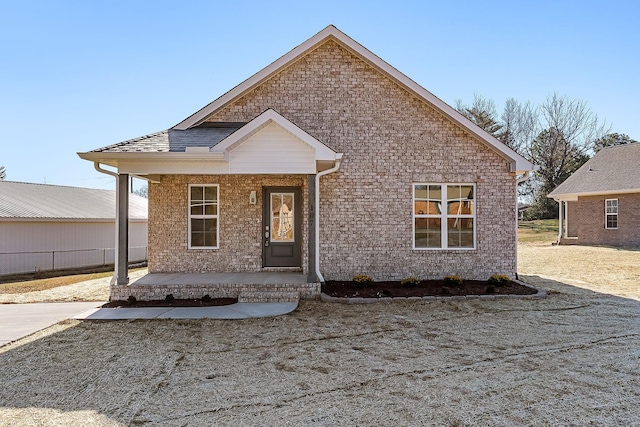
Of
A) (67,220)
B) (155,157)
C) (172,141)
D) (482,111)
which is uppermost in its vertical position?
(482,111)

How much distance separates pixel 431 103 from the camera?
34.4 feet

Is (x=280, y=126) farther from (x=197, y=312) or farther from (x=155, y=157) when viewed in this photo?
(x=197, y=312)

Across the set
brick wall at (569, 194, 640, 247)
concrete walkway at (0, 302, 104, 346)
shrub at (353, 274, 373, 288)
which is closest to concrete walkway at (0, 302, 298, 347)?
concrete walkway at (0, 302, 104, 346)

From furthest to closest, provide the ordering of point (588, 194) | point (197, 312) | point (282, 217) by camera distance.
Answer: point (588, 194) → point (282, 217) → point (197, 312)

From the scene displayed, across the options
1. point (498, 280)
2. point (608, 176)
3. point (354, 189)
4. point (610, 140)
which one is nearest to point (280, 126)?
point (354, 189)

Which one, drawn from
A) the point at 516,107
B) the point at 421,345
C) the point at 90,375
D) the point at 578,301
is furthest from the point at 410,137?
the point at 516,107

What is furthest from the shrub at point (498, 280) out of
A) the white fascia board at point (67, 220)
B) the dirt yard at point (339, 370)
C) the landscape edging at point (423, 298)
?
the white fascia board at point (67, 220)

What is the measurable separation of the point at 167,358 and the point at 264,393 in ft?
6.09

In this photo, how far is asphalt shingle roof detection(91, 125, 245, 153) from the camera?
9.03m

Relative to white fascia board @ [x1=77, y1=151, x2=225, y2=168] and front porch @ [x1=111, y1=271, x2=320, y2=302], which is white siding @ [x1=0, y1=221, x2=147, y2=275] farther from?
white fascia board @ [x1=77, y1=151, x2=225, y2=168]

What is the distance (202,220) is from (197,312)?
341 cm

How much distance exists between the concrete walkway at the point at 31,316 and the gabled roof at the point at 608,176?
81.2 ft

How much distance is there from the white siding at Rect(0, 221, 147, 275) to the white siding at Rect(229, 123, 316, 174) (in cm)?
1283

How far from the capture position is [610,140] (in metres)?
40.0
